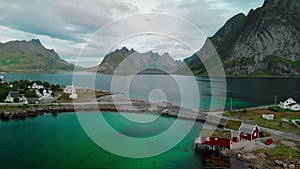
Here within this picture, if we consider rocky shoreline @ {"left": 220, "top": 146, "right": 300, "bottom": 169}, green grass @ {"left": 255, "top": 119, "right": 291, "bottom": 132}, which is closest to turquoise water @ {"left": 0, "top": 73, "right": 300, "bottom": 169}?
rocky shoreline @ {"left": 220, "top": 146, "right": 300, "bottom": 169}

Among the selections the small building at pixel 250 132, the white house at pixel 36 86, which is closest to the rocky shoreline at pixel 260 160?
the small building at pixel 250 132

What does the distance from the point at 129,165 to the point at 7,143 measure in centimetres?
1974

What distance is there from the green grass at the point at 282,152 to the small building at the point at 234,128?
4863 mm

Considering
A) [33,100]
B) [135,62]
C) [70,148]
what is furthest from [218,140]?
[33,100]

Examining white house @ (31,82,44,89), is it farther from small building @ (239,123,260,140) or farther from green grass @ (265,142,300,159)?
green grass @ (265,142,300,159)

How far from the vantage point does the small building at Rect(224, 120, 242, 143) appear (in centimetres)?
3894

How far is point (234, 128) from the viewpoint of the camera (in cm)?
4641

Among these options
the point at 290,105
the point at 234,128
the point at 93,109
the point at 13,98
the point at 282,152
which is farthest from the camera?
the point at 13,98

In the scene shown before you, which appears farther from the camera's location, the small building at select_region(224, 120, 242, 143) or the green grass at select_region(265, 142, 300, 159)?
the small building at select_region(224, 120, 242, 143)

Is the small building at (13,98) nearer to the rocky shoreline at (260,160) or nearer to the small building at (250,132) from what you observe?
the small building at (250,132)

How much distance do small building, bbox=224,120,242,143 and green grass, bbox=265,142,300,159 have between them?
486cm

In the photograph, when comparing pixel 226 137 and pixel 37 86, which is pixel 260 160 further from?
pixel 37 86

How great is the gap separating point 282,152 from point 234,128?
12366 mm

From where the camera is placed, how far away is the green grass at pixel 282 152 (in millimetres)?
33312
